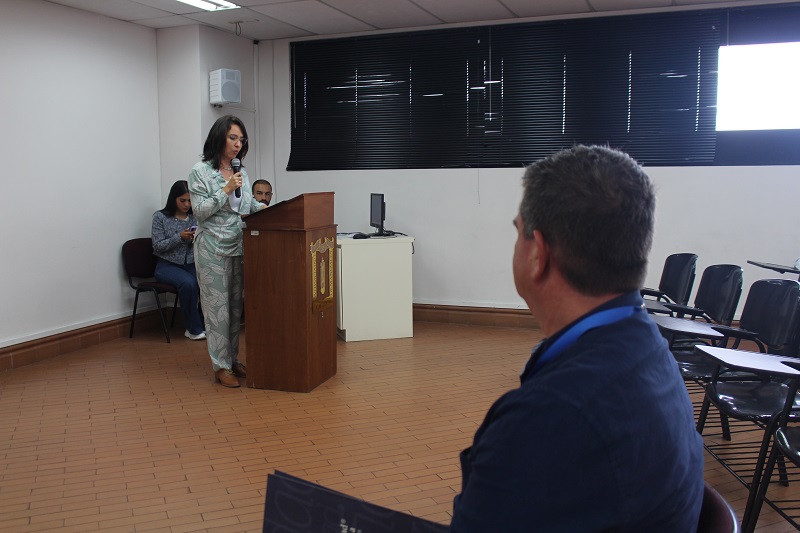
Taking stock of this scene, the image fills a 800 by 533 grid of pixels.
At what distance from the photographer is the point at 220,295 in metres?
4.74

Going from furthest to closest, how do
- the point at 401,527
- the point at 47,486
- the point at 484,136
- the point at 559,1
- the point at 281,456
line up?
the point at 484,136 < the point at 559,1 < the point at 281,456 < the point at 47,486 < the point at 401,527

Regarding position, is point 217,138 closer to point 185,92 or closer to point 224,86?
point 224,86

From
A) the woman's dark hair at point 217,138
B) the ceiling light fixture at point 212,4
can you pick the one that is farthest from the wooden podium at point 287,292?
the ceiling light fixture at point 212,4

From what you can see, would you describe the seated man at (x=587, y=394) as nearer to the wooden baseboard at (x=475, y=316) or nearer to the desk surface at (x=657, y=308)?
the desk surface at (x=657, y=308)

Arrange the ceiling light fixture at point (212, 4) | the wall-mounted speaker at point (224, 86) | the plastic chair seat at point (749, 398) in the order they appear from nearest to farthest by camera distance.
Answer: the plastic chair seat at point (749, 398), the ceiling light fixture at point (212, 4), the wall-mounted speaker at point (224, 86)

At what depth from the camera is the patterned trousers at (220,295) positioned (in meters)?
4.71

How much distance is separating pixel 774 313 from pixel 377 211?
11.9ft

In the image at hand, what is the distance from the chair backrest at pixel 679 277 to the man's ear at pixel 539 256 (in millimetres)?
4009

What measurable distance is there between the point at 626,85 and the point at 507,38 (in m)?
1.17

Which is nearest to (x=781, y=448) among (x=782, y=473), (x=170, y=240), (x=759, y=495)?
(x=759, y=495)

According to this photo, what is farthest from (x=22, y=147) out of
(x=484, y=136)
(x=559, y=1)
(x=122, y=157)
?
(x=559, y=1)

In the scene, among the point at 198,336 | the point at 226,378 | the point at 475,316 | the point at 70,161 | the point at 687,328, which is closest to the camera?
the point at 687,328

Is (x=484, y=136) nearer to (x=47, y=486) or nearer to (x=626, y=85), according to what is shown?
(x=626, y=85)

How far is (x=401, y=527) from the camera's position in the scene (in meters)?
1.17
